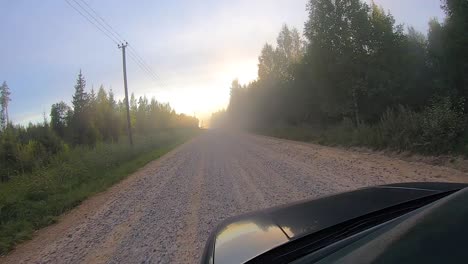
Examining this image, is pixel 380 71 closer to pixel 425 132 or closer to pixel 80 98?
pixel 425 132

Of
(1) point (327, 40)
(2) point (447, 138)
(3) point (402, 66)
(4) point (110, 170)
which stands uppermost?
(1) point (327, 40)

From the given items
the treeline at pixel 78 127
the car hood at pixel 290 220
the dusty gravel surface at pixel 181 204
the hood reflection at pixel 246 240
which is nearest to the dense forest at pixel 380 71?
the dusty gravel surface at pixel 181 204

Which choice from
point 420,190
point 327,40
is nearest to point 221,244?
point 420,190

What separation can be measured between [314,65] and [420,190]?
22179 mm

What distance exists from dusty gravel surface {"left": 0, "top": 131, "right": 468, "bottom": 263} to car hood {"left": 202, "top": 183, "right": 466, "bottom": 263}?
2108 mm

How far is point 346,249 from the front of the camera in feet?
5.06

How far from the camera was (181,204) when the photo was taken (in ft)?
24.6

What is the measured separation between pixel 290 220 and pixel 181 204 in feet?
17.7

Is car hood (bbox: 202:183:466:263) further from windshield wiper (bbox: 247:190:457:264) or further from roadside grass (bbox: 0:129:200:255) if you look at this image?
roadside grass (bbox: 0:129:200:255)

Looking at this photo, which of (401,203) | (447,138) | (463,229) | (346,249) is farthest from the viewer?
(447,138)

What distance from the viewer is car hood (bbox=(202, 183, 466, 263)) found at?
2047mm

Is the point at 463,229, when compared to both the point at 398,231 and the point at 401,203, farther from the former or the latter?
the point at 401,203

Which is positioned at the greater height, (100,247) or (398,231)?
(398,231)

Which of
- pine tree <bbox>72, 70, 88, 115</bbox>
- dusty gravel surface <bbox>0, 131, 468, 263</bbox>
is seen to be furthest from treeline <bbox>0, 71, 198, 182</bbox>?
dusty gravel surface <bbox>0, 131, 468, 263</bbox>
